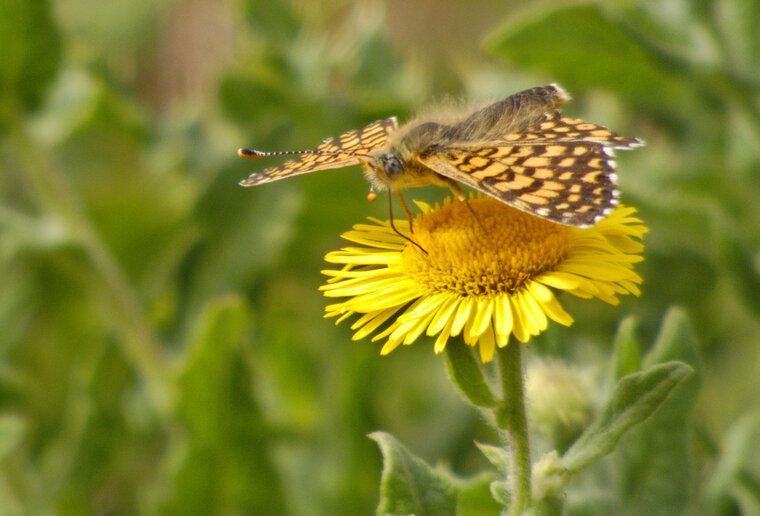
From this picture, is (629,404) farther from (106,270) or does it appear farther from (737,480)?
(106,270)

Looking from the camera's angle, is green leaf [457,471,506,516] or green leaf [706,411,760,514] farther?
green leaf [706,411,760,514]

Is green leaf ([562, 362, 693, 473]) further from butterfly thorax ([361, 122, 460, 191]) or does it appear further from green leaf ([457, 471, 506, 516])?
butterfly thorax ([361, 122, 460, 191])

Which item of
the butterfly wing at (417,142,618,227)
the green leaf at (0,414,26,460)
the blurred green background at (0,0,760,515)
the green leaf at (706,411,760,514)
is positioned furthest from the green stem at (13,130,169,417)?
the green leaf at (706,411,760,514)

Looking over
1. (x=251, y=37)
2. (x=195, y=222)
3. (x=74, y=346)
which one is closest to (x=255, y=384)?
(x=195, y=222)

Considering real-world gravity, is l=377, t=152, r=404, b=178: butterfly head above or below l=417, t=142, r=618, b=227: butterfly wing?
above

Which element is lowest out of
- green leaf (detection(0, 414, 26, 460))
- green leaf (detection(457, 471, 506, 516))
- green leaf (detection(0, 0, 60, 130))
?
green leaf (detection(457, 471, 506, 516))

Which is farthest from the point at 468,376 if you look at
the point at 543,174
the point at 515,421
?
the point at 543,174

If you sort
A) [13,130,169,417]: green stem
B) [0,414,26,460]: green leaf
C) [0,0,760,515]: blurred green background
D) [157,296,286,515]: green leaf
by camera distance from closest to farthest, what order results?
[0,414,26,460]: green leaf < [157,296,286,515]: green leaf < [0,0,760,515]: blurred green background < [13,130,169,417]: green stem
